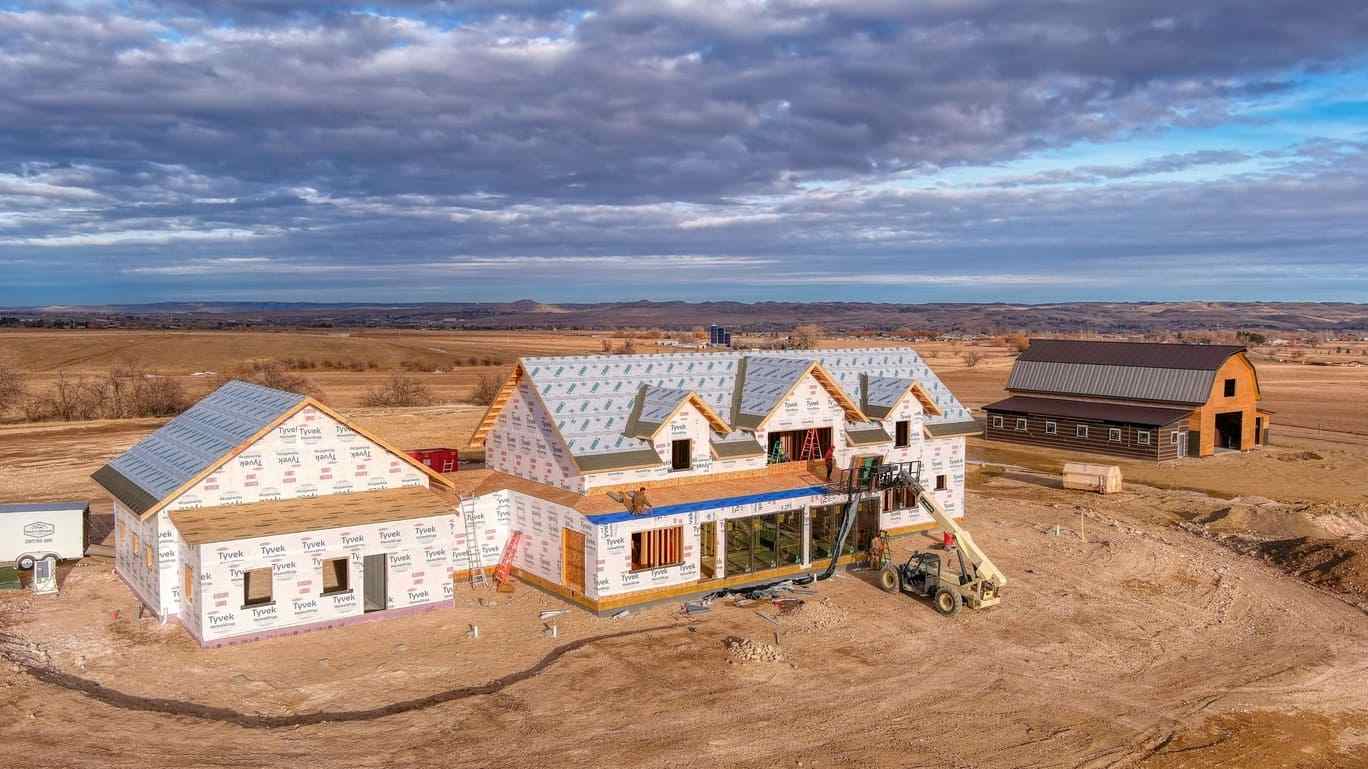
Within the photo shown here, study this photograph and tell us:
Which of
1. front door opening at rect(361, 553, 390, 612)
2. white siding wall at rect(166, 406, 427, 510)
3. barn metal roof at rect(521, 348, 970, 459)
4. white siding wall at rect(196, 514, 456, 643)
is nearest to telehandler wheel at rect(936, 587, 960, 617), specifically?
barn metal roof at rect(521, 348, 970, 459)

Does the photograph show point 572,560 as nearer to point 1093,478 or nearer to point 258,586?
point 258,586

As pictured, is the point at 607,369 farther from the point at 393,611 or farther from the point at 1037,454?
the point at 1037,454

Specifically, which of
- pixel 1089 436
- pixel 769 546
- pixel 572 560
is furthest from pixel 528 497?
pixel 1089 436

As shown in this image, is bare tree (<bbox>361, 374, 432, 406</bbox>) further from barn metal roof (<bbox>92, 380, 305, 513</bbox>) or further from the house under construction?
the house under construction

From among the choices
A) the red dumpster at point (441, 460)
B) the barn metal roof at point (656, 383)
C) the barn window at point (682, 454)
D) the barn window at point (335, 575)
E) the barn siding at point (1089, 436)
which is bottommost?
the barn window at point (335, 575)

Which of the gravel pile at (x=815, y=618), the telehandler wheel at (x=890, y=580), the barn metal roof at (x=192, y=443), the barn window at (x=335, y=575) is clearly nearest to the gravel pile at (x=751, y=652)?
the gravel pile at (x=815, y=618)

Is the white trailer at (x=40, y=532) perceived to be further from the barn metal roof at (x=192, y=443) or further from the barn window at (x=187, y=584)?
the barn window at (x=187, y=584)

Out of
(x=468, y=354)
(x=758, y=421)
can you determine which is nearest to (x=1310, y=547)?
(x=758, y=421)
